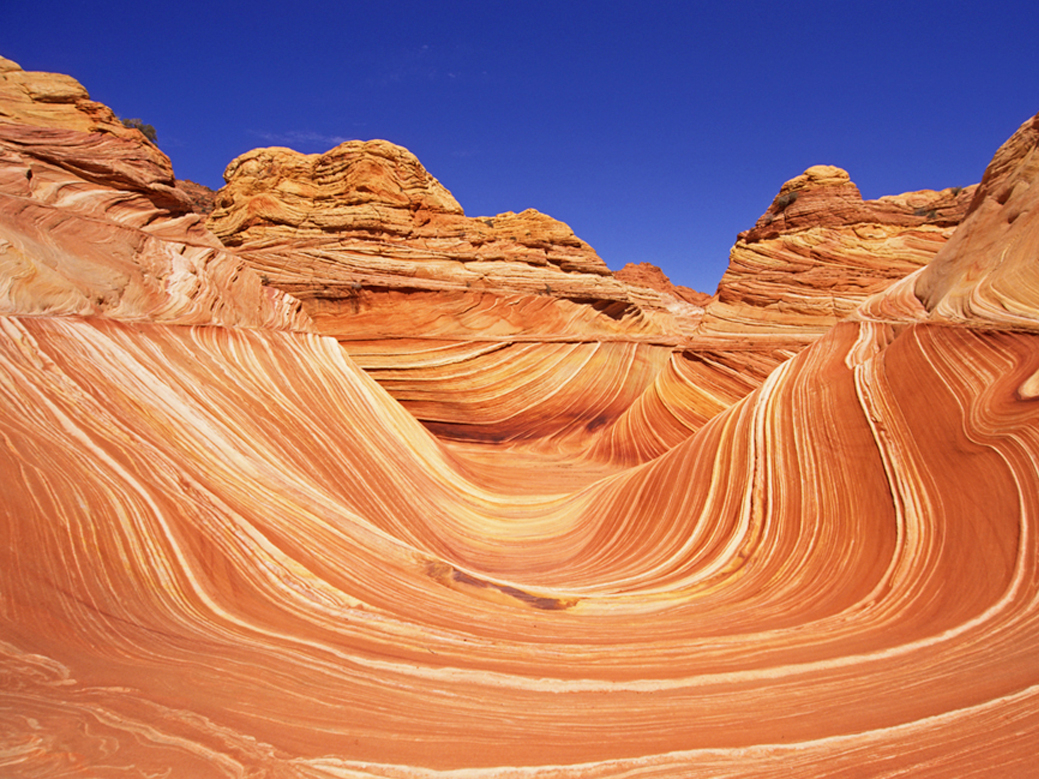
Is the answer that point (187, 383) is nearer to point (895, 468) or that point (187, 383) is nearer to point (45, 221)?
point (45, 221)

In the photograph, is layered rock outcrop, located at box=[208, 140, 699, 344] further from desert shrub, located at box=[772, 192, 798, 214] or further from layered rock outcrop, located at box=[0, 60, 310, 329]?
desert shrub, located at box=[772, 192, 798, 214]

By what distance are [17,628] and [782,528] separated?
12.4ft

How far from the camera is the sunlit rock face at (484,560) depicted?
160 centimetres

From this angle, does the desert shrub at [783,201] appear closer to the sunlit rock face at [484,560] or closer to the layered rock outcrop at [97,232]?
the sunlit rock face at [484,560]

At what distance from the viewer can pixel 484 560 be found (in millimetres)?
4859

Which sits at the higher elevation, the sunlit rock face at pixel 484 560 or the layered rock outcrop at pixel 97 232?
the layered rock outcrop at pixel 97 232

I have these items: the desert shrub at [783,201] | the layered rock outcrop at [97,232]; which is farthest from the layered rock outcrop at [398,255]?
the desert shrub at [783,201]

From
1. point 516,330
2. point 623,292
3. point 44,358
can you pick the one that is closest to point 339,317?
point 516,330

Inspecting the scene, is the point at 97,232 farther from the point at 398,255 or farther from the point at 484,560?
the point at 398,255

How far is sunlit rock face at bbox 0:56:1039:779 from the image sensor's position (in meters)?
1.60

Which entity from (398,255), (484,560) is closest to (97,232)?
(484,560)

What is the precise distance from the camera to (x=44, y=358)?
321cm

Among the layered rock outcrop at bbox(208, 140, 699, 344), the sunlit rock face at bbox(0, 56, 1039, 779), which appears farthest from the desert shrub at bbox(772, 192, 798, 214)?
the sunlit rock face at bbox(0, 56, 1039, 779)

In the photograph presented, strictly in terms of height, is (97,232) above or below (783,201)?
below
